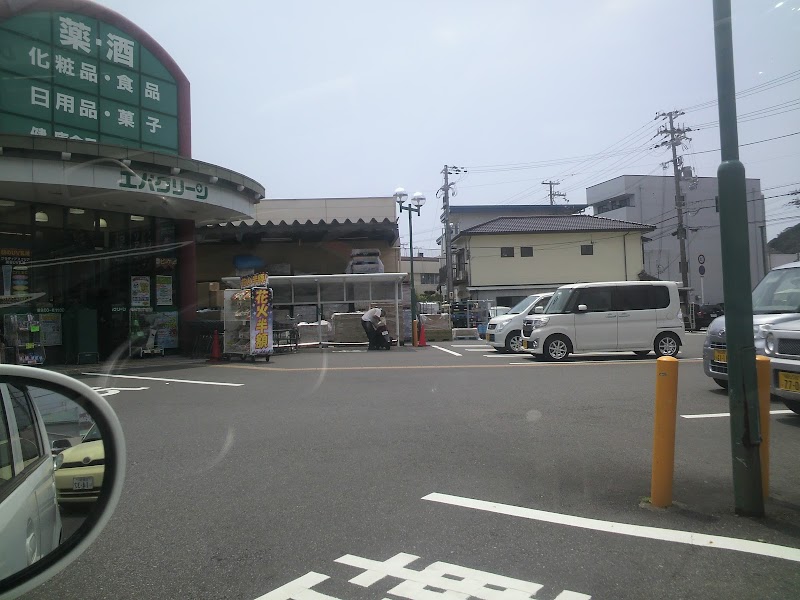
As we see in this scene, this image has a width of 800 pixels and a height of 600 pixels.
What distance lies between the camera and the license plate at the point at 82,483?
8.11 feet

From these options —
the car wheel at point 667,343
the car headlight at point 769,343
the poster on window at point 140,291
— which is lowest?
the car wheel at point 667,343

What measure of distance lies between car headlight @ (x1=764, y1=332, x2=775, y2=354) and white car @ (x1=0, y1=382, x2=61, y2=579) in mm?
7523

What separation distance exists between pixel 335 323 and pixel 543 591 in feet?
60.0

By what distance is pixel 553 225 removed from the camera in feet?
134

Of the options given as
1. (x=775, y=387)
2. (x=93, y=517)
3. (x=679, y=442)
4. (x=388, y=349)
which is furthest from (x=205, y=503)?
(x=388, y=349)

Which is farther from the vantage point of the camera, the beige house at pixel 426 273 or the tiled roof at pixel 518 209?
the beige house at pixel 426 273

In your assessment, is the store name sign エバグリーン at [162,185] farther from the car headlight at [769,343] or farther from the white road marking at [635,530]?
the car headlight at [769,343]

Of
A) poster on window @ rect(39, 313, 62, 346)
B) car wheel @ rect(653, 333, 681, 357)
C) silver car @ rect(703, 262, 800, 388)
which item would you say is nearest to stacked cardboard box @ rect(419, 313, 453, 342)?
car wheel @ rect(653, 333, 681, 357)

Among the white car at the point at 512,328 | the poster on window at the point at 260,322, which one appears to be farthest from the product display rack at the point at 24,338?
the white car at the point at 512,328

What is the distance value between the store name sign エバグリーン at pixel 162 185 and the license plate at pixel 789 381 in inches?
527

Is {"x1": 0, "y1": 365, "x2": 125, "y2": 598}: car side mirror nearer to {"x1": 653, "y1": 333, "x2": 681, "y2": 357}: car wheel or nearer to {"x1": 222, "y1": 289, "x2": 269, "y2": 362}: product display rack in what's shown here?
{"x1": 222, "y1": 289, "x2": 269, "y2": 362}: product display rack

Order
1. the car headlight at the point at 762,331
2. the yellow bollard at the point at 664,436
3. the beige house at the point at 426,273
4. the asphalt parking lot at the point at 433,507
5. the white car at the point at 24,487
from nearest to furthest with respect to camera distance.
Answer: the white car at the point at 24,487, the asphalt parking lot at the point at 433,507, the yellow bollard at the point at 664,436, the car headlight at the point at 762,331, the beige house at the point at 426,273

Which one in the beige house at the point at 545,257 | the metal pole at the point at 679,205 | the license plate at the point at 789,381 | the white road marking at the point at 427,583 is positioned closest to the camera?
the white road marking at the point at 427,583

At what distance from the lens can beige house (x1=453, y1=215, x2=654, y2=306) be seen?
132 ft
